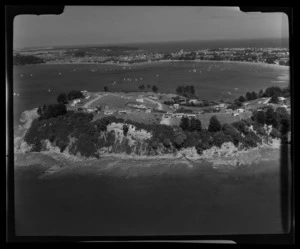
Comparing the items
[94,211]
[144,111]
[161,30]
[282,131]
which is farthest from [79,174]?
[282,131]

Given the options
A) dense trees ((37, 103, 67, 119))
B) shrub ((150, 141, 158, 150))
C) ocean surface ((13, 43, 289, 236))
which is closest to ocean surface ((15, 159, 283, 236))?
ocean surface ((13, 43, 289, 236))

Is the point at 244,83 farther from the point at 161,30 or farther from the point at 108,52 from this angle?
the point at 108,52

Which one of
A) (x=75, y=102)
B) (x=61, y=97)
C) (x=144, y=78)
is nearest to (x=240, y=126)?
(x=144, y=78)

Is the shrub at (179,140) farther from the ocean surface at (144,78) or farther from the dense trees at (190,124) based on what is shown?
the ocean surface at (144,78)

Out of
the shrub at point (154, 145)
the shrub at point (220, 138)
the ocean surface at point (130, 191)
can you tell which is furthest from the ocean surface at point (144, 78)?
the shrub at point (154, 145)

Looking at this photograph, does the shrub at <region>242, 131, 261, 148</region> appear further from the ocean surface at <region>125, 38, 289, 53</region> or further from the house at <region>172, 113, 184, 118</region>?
the ocean surface at <region>125, 38, 289, 53</region>

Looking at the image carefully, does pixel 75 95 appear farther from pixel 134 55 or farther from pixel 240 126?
pixel 240 126
